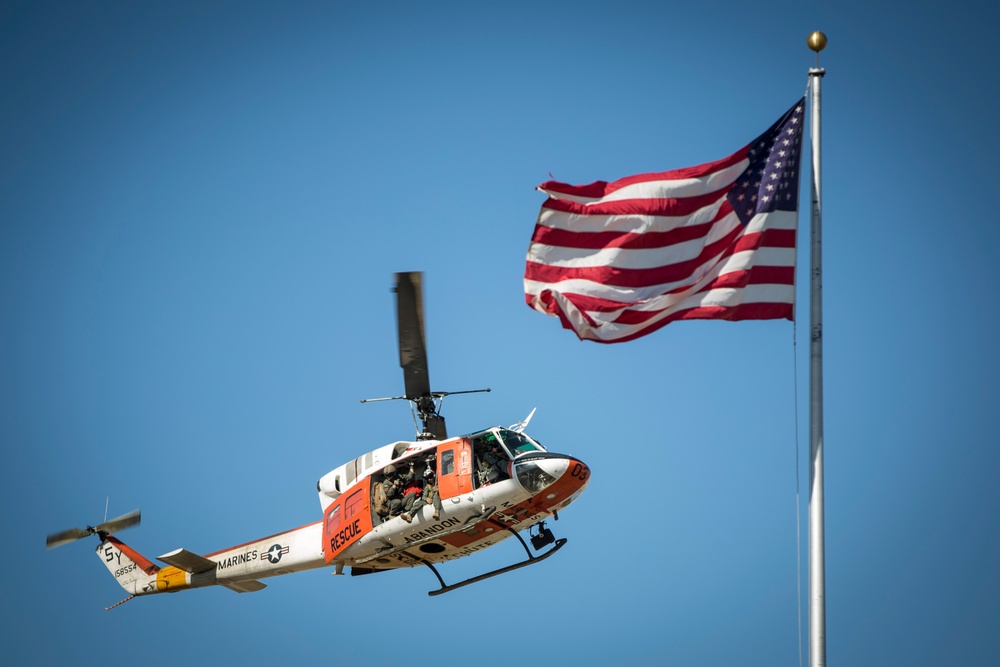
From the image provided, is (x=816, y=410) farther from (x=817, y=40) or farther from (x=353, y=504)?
(x=353, y=504)

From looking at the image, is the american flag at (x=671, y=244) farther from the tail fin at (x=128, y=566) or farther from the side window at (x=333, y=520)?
the tail fin at (x=128, y=566)

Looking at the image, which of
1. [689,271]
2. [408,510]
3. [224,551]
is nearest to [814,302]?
[689,271]

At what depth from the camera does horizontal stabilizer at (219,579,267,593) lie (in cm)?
3142

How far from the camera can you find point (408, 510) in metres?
25.9

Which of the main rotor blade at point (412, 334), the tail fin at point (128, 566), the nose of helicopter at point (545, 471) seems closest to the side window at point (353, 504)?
the main rotor blade at point (412, 334)

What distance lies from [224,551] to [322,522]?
4.12 metres

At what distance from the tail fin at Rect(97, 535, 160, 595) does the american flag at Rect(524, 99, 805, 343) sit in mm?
18581

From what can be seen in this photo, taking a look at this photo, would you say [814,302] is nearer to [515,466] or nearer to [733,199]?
[733,199]

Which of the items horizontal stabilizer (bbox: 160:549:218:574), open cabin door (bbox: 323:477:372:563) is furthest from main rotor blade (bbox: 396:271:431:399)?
horizontal stabilizer (bbox: 160:549:218:574)

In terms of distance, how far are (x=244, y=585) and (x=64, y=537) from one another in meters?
6.21

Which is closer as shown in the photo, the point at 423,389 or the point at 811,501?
the point at 811,501

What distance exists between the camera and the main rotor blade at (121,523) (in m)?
34.8

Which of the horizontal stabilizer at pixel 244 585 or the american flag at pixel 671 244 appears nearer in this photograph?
the american flag at pixel 671 244

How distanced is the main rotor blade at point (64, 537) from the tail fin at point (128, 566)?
0.73 metres
